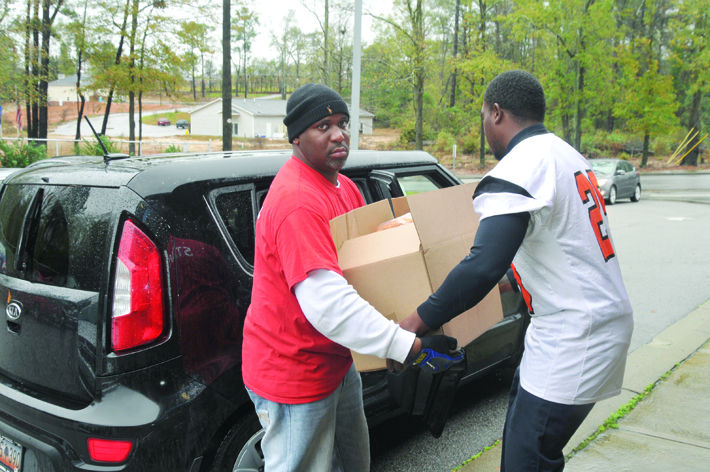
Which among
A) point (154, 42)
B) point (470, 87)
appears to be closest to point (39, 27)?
point (154, 42)

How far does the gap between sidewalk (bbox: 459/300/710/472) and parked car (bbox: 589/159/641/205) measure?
15148 millimetres

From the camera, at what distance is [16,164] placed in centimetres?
1984

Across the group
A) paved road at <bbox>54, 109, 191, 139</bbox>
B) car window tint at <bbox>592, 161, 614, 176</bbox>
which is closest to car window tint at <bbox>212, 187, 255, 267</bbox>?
car window tint at <bbox>592, 161, 614, 176</bbox>

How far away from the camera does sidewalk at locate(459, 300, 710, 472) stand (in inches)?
128

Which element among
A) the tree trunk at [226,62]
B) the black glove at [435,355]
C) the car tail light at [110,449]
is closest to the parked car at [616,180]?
the tree trunk at [226,62]

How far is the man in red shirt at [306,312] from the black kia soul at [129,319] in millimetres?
379

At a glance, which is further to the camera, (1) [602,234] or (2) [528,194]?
(1) [602,234]

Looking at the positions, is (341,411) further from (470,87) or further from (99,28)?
(470,87)

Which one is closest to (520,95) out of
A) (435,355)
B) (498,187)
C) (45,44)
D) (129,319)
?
(498,187)

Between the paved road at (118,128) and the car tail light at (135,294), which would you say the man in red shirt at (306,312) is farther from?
the paved road at (118,128)

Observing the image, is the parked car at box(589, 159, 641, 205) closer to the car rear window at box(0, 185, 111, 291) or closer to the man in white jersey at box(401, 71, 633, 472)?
the man in white jersey at box(401, 71, 633, 472)

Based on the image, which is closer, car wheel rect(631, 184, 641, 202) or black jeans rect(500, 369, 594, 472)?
black jeans rect(500, 369, 594, 472)

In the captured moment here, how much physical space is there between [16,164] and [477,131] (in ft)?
102

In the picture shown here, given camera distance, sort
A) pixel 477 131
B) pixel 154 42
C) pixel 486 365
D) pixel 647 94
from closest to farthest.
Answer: pixel 486 365
pixel 154 42
pixel 647 94
pixel 477 131
